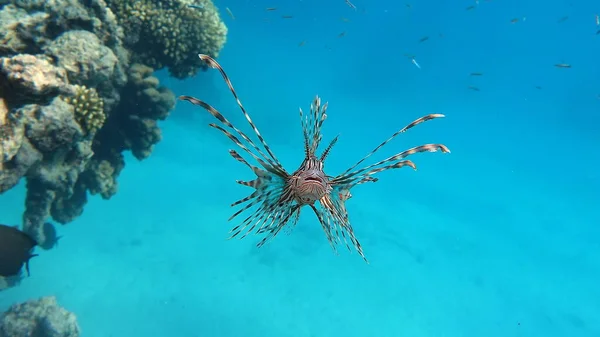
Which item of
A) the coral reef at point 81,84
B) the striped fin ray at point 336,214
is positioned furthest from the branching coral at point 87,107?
the striped fin ray at point 336,214

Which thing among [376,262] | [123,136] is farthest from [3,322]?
[376,262]

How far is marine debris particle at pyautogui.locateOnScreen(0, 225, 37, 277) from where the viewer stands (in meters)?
3.86

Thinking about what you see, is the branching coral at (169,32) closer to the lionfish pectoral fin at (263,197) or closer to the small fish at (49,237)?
the small fish at (49,237)

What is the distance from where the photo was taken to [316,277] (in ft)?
47.1

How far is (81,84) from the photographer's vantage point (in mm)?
5266

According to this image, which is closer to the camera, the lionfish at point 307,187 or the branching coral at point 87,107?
the lionfish at point 307,187

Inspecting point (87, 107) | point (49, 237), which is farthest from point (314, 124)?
point (49, 237)

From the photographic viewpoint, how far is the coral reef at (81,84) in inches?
152

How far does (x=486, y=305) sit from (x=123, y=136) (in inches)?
636

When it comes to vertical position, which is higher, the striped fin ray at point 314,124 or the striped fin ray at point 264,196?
the striped fin ray at point 314,124

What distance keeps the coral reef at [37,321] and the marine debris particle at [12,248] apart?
3.94m

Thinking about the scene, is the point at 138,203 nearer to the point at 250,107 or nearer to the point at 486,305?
the point at 250,107

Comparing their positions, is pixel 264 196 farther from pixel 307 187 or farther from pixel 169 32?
pixel 169 32

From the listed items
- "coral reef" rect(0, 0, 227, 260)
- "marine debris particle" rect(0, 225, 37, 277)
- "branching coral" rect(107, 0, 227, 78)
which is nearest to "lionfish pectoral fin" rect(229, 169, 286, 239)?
"coral reef" rect(0, 0, 227, 260)
